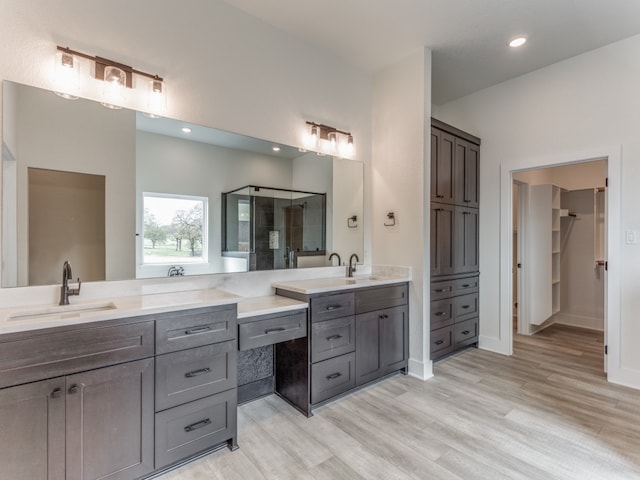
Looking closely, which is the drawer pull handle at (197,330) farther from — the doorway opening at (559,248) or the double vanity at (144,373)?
the doorway opening at (559,248)

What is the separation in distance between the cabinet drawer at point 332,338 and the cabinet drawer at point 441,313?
107 centimetres

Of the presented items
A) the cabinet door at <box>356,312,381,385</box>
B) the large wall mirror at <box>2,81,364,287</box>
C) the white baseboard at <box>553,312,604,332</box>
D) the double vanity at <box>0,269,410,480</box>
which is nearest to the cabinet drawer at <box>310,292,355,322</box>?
the double vanity at <box>0,269,410,480</box>

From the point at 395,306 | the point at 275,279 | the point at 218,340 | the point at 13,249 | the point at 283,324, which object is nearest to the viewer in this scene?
the point at 13,249

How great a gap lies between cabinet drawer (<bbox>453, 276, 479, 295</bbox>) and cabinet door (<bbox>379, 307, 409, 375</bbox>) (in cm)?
79

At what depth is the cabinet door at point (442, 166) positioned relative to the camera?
3209 millimetres

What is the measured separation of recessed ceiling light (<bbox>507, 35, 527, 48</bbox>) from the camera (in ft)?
9.25

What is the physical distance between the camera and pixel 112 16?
1.97 meters

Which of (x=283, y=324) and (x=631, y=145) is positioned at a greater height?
(x=631, y=145)

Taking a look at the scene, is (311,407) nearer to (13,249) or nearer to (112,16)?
(13,249)

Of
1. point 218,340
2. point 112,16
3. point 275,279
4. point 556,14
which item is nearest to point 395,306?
point 275,279

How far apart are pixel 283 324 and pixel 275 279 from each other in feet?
1.95

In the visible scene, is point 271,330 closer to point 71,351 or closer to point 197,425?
point 197,425

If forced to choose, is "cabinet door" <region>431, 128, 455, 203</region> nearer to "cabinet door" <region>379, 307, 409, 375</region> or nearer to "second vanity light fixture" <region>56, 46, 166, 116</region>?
"cabinet door" <region>379, 307, 409, 375</region>

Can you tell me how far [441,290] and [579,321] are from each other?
2902mm
